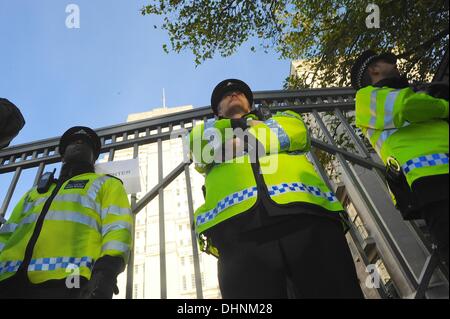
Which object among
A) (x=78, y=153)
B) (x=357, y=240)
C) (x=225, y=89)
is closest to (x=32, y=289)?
(x=78, y=153)

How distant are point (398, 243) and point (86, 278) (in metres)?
2.15

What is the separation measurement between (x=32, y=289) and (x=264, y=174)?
5.03 ft

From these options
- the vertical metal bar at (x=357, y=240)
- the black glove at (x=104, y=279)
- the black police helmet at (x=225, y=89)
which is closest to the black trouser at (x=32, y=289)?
the black glove at (x=104, y=279)

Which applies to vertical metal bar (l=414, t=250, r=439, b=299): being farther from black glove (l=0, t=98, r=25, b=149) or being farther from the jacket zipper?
black glove (l=0, t=98, r=25, b=149)

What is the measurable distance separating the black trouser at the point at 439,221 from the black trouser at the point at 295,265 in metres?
0.42

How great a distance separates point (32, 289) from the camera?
210 cm

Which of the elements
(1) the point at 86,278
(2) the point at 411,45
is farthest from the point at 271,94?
(2) the point at 411,45

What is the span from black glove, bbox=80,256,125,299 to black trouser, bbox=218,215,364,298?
2.17 feet

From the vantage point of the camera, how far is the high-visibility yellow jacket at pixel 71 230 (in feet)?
7.17

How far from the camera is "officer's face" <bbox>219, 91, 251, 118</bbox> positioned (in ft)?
8.81

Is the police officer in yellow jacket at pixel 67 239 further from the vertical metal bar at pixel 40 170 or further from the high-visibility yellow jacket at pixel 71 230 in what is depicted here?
the vertical metal bar at pixel 40 170

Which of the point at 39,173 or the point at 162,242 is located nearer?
the point at 162,242

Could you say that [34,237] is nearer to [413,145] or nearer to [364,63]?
[413,145]

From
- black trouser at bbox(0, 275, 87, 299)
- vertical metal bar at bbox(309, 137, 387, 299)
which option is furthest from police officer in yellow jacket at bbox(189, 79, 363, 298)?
black trouser at bbox(0, 275, 87, 299)
